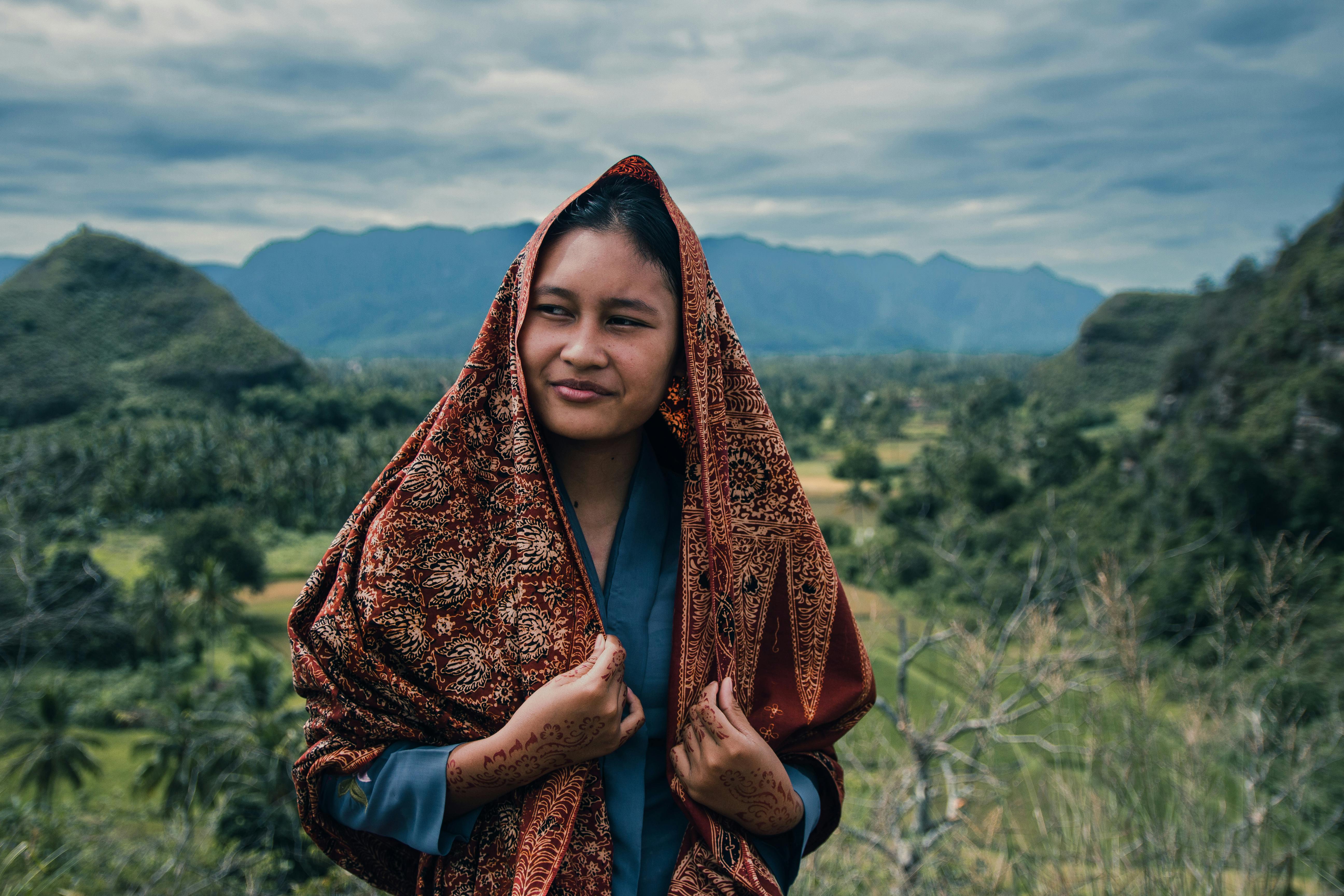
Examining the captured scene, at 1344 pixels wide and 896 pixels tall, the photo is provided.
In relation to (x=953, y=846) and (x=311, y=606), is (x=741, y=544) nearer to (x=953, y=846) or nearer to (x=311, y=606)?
(x=311, y=606)

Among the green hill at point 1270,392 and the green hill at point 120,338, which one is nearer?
the green hill at point 1270,392

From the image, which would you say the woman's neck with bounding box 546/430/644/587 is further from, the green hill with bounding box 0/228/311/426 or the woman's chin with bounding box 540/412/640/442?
the green hill with bounding box 0/228/311/426

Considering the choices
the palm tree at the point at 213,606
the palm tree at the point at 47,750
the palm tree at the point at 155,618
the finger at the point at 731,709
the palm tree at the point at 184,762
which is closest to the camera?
the finger at the point at 731,709

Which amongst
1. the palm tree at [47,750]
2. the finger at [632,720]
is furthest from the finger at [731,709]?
the palm tree at [47,750]

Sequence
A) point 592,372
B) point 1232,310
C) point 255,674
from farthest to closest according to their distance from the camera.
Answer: point 1232,310 < point 255,674 < point 592,372

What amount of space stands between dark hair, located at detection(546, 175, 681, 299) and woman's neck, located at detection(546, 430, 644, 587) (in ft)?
0.83

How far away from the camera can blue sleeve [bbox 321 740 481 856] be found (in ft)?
3.58

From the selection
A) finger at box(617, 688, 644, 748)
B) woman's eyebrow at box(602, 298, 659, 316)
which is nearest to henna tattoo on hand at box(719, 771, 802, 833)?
finger at box(617, 688, 644, 748)

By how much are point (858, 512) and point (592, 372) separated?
33810 mm

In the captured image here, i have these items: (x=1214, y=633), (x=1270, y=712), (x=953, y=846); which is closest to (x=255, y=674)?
(x=953, y=846)

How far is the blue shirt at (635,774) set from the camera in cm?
110

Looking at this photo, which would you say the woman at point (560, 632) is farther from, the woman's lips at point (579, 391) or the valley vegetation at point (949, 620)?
the valley vegetation at point (949, 620)

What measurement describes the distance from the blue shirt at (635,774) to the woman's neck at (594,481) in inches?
0.7

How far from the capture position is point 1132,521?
23.8 meters
